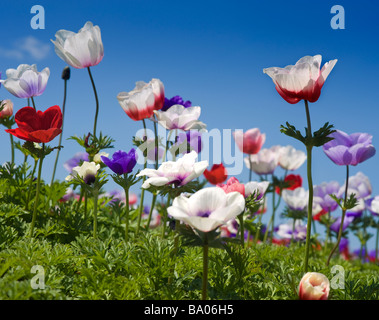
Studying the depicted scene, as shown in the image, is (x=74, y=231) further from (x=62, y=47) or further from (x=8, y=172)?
(x=62, y=47)

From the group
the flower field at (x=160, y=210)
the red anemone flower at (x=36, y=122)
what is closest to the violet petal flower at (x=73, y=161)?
the flower field at (x=160, y=210)

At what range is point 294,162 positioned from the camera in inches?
196

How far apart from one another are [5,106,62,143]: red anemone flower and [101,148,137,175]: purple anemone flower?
1.20ft

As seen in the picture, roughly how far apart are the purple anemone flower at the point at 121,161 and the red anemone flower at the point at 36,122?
0.36 m

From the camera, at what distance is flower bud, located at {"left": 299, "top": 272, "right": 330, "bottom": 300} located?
6.69 feet

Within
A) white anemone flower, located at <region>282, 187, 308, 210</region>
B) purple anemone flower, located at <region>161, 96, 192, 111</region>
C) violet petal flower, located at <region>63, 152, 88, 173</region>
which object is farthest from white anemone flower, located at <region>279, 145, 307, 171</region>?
violet petal flower, located at <region>63, 152, 88, 173</region>

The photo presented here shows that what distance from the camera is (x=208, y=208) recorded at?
1.76 meters

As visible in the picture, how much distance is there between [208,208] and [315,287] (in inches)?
28.3

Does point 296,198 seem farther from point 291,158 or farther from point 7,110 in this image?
point 7,110

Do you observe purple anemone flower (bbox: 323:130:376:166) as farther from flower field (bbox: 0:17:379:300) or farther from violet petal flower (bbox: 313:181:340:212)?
violet petal flower (bbox: 313:181:340:212)

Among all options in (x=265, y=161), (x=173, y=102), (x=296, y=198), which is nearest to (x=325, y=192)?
(x=296, y=198)

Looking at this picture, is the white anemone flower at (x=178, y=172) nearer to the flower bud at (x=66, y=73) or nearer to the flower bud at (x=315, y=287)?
the flower bud at (x=315, y=287)
